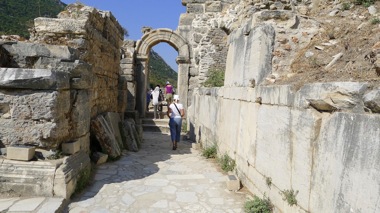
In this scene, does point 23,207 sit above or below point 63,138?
below

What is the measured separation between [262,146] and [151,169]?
2.53 m

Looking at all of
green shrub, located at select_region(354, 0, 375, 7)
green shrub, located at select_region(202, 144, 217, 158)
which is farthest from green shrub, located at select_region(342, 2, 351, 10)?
green shrub, located at select_region(202, 144, 217, 158)

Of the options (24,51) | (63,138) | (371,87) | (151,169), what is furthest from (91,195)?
(371,87)

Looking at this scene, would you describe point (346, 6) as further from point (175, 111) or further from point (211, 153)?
point (175, 111)

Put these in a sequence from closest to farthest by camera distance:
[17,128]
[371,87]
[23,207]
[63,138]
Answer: [371,87]
[23,207]
[17,128]
[63,138]

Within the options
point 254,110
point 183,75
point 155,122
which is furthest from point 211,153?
point 183,75

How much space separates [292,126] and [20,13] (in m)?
28.8

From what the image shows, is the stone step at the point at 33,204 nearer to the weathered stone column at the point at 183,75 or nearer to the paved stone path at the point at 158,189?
the paved stone path at the point at 158,189

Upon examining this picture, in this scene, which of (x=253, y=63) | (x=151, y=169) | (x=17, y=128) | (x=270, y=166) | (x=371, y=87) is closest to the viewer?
(x=371, y=87)

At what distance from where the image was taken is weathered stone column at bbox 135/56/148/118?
13.4 meters

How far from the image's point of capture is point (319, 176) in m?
2.50

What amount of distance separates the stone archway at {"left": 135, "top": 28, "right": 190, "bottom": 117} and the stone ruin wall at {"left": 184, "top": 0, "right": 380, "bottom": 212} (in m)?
6.73

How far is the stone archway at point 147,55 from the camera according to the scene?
43.0ft

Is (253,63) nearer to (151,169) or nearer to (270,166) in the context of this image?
(270,166)
